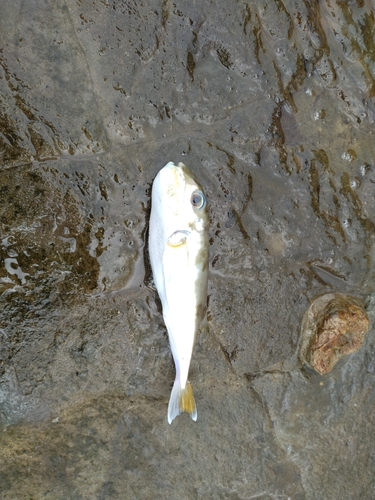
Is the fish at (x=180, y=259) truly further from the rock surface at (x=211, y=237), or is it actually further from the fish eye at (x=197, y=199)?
the rock surface at (x=211, y=237)

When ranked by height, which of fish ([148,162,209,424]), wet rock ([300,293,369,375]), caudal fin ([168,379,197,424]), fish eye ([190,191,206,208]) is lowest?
caudal fin ([168,379,197,424])

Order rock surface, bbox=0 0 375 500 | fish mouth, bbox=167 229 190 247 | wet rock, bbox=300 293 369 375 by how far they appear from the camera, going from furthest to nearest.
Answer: wet rock, bbox=300 293 369 375, rock surface, bbox=0 0 375 500, fish mouth, bbox=167 229 190 247

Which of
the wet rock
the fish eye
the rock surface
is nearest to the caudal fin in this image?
the rock surface

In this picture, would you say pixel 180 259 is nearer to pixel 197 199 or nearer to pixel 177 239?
pixel 177 239

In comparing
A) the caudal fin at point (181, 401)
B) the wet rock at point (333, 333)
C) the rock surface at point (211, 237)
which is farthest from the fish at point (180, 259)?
the wet rock at point (333, 333)

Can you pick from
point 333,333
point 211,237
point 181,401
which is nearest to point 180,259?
point 211,237

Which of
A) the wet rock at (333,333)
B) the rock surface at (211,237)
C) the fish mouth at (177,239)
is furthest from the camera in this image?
the wet rock at (333,333)

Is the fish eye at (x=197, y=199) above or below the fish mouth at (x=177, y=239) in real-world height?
above

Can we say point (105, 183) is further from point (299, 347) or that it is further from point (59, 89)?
point (299, 347)

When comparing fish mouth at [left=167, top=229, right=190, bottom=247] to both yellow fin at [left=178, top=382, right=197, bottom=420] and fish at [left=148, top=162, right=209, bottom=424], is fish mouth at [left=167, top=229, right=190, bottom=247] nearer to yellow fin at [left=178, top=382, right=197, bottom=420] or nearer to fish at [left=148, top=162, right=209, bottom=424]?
fish at [left=148, top=162, right=209, bottom=424]
